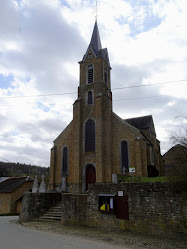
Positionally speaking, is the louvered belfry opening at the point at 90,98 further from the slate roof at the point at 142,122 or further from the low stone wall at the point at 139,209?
the low stone wall at the point at 139,209

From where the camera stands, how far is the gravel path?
361 inches

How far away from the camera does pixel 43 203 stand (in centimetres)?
1755

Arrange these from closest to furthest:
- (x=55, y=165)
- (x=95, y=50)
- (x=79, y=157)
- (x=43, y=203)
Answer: (x=43, y=203) < (x=79, y=157) < (x=55, y=165) < (x=95, y=50)

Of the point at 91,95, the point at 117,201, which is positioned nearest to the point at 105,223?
the point at 117,201

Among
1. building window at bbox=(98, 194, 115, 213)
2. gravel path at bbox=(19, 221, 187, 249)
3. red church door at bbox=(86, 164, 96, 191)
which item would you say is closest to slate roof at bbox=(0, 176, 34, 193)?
red church door at bbox=(86, 164, 96, 191)

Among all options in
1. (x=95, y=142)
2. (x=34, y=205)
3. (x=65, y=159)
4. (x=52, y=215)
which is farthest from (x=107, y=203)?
(x=65, y=159)

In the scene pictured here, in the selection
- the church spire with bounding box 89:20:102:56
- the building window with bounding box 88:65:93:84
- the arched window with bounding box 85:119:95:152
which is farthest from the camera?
the church spire with bounding box 89:20:102:56

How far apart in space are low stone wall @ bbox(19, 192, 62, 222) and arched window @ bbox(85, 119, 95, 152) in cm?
793

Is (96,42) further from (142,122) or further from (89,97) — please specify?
(142,122)

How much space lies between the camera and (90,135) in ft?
83.1

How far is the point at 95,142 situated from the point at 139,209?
1305 centimetres

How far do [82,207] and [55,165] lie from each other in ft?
42.8

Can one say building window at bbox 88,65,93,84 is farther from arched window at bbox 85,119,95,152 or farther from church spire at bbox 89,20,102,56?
arched window at bbox 85,119,95,152

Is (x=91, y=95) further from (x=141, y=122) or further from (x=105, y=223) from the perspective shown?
(x=105, y=223)
